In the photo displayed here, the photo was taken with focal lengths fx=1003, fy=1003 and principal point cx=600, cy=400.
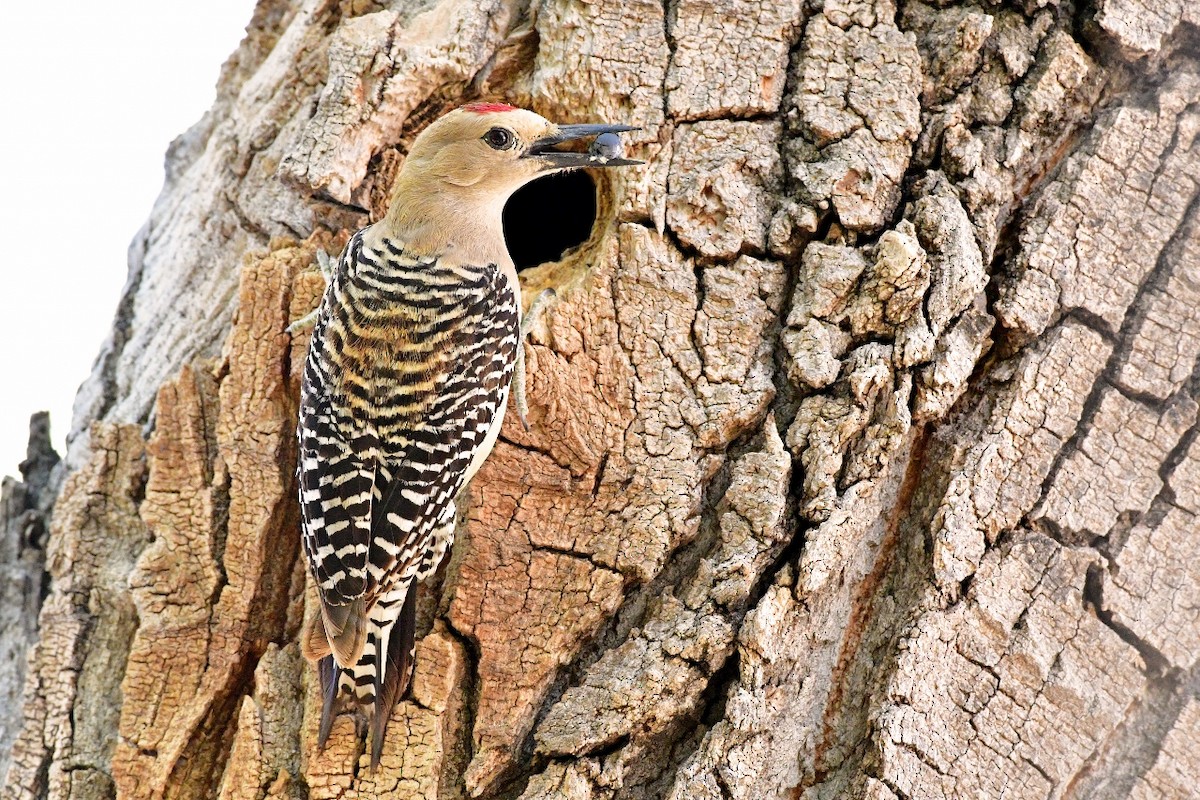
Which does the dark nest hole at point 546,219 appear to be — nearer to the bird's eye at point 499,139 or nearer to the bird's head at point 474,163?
the bird's head at point 474,163

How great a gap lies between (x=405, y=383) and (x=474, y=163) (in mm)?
827

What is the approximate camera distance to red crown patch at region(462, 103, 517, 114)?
10.4 feet

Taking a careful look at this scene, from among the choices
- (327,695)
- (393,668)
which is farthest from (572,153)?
(327,695)

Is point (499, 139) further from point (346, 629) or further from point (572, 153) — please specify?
point (346, 629)

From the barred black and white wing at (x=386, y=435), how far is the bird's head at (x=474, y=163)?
244mm

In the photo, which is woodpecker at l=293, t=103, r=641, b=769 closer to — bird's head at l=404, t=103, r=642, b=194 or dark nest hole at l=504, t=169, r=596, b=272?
bird's head at l=404, t=103, r=642, b=194

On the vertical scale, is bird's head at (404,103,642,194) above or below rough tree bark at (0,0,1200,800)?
above

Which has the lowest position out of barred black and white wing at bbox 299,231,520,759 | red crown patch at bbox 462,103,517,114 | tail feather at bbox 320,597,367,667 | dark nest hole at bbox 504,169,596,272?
tail feather at bbox 320,597,367,667

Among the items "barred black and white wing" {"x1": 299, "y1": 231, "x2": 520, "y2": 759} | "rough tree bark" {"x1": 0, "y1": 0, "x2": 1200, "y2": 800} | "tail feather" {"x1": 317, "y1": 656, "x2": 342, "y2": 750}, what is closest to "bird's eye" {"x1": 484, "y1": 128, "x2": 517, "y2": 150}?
"rough tree bark" {"x1": 0, "y1": 0, "x2": 1200, "y2": 800}

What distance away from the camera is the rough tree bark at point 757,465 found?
2.52 m

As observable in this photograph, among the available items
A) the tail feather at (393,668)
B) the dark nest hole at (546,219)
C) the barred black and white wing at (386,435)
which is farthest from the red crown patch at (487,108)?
the tail feather at (393,668)

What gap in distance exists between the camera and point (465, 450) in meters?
2.88

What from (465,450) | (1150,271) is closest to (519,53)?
(465,450)

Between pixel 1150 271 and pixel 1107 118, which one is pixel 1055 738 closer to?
pixel 1150 271
